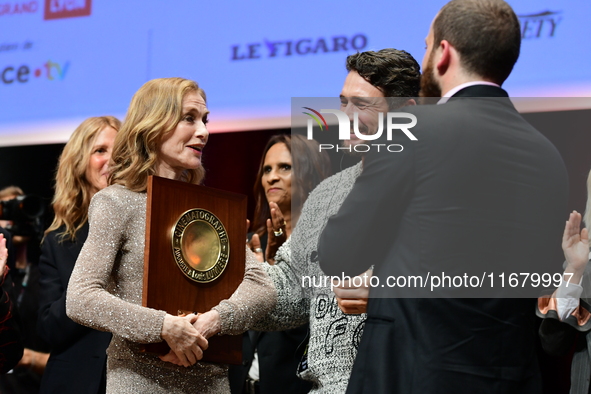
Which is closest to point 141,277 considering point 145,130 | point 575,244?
point 145,130

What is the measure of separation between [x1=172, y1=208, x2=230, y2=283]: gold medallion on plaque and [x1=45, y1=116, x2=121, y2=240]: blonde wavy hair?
84 centimetres

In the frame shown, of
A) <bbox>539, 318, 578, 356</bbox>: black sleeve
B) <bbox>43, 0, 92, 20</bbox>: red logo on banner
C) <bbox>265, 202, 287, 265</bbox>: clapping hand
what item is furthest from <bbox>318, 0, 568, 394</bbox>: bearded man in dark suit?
<bbox>43, 0, 92, 20</bbox>: red logo on banner

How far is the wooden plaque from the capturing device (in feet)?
5.45

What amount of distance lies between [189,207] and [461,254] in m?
0.73

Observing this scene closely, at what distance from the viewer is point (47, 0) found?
3.78 m

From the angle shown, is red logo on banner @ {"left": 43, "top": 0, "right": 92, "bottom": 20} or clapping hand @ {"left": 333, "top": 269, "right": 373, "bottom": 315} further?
red logo on banner @ {"left": 43, "top": 0, "right": 92, "bottom": 20}

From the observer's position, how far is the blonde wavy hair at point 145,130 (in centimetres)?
183

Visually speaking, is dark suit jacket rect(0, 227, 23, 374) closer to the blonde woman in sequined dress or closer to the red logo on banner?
the blonde woman in sequined dress

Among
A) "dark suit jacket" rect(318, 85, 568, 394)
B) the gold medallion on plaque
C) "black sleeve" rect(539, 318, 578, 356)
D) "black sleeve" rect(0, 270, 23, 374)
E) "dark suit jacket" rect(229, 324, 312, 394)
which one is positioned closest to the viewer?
"dark suit jacket" rect(318, 85, 568, 394)

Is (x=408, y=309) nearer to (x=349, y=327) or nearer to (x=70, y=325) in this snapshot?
(x=349, y=327)

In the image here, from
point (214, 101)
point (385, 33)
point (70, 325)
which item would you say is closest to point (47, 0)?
point (214, 101)

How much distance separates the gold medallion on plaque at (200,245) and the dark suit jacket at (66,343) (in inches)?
26.2

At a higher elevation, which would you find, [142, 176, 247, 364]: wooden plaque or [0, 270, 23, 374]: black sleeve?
[142, 176, 247, 364]: wooden plaque

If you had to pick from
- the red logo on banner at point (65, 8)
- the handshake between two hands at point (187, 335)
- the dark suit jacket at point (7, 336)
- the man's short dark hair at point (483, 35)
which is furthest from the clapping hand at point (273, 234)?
the red logo on banner at point (65, 8)
